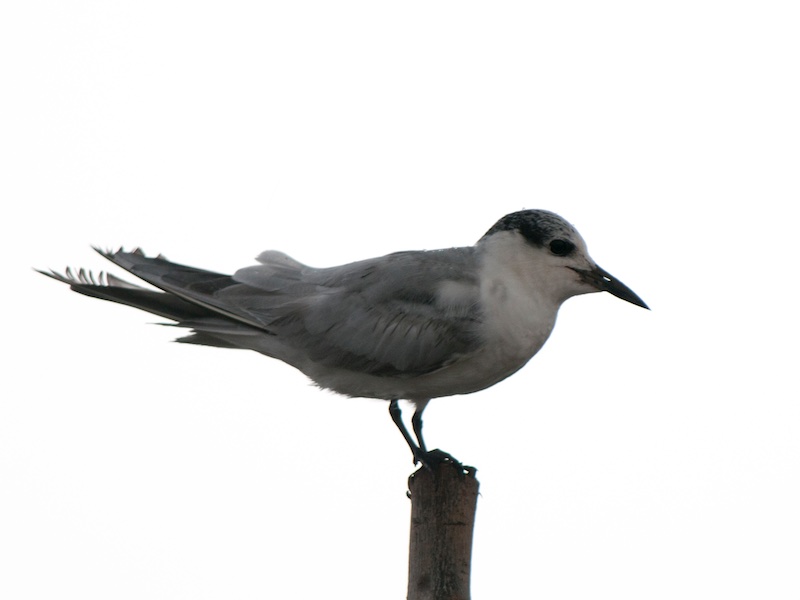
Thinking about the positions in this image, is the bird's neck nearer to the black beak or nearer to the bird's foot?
the black beak

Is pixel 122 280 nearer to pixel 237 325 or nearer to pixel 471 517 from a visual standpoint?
pixel 237 325

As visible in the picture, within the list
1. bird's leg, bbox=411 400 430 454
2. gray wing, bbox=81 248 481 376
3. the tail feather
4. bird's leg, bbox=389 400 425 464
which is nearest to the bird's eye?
gray wing, bbox=81 248 481 376

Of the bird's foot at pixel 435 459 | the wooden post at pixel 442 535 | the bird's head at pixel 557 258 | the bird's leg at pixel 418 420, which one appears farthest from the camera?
the bird's leg at pixel 418 420

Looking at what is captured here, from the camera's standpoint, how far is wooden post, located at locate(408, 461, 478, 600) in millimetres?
4570

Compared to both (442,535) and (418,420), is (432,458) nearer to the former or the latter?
(418,420)

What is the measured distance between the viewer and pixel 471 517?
471 cm

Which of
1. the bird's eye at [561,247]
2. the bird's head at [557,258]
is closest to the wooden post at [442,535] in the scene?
the bird's head at [557,258]

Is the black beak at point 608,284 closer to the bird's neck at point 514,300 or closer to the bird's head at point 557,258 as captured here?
the bird's head at point 557,258

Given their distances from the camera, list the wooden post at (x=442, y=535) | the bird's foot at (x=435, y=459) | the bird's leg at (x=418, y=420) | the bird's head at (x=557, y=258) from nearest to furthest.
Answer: the wooden post at (x=442, y=535) → the bird's foot at (x=435, y=459) → the bird's head at (x=557, y=258) → the bird's leg at (x=418, y=420)

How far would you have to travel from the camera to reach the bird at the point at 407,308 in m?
4.92

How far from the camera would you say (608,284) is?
16.5 ft

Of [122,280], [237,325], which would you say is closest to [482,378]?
[237,325]

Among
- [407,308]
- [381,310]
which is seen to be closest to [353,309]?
[381,310]

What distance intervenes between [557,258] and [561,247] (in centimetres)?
6
